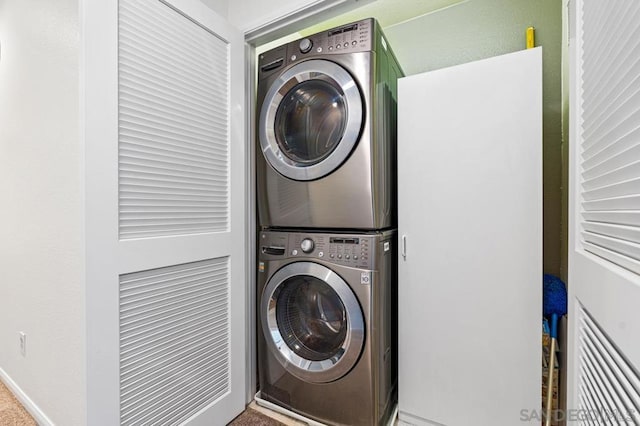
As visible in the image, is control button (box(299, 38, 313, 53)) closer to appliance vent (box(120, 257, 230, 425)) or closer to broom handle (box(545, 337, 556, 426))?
appliance vent (box(120, 257, 230, 425))

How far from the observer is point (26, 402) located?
1.58m

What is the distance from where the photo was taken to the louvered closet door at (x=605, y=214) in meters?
0.55

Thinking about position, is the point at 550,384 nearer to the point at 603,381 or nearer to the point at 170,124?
the point at 603,381

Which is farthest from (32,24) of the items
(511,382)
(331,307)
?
(511,382)

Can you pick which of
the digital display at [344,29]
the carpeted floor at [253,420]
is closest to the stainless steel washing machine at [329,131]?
the digital display at [344,29]

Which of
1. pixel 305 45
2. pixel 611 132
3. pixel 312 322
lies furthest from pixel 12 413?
pixel 611 132

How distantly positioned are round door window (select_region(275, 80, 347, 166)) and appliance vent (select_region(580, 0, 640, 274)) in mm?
889

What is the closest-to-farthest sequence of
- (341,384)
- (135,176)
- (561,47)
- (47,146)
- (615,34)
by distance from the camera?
1. (615,34)
2. (135,176)
3. (47,146)
4. (341,384)
5. (561,47)

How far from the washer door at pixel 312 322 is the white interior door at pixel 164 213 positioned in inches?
7.7

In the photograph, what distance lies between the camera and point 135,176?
1.14 m

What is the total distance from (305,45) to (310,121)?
1.26ft

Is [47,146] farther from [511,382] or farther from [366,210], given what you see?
[511,382]

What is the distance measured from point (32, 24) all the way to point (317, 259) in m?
1.82

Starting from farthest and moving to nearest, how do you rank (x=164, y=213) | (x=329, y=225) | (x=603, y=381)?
(x=329, y=225), (x=164, y=213), (x=603, y=381)
